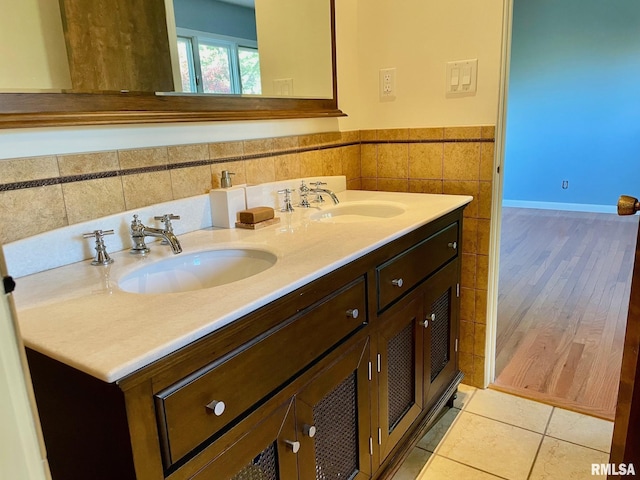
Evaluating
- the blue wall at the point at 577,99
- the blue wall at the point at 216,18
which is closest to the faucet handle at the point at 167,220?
the blue wall at the point at 216,18

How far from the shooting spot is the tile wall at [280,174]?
3.55ft

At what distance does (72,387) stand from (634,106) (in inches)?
230

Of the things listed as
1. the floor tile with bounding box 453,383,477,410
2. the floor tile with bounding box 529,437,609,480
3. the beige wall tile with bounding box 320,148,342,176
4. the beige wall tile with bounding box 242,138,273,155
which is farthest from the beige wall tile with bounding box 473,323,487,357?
the beige wall tile with bounding box 242,138,273,155

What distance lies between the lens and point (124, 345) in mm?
711

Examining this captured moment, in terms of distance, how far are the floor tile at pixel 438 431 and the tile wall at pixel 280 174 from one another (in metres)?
0.25

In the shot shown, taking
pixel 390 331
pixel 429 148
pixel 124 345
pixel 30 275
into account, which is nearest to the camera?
pixel 124 345

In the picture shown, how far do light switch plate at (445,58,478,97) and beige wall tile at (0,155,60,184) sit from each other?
1468mm

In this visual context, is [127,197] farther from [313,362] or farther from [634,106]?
[634,106]

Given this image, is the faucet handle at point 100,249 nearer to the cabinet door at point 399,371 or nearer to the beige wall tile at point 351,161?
the cabinet door at point 399,371

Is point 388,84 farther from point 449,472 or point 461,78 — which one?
point 449,472

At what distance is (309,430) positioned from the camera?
1.07 meters

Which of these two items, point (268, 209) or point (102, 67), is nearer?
point (102, 67)

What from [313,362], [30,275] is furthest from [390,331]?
[30,275]

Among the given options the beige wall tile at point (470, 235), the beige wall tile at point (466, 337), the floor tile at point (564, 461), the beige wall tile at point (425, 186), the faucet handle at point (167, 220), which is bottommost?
the floor tile at point (564, 461)
